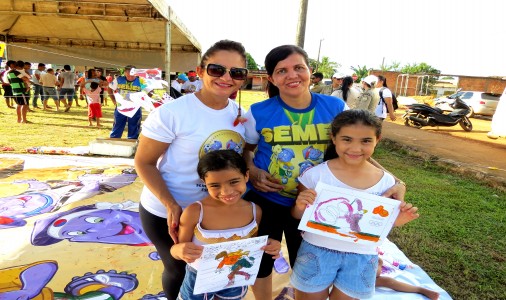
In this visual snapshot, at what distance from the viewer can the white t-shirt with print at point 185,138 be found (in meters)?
1.55

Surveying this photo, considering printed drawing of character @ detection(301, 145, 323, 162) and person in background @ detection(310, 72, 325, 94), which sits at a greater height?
person in background @ detection(310, 72, 325, 94)

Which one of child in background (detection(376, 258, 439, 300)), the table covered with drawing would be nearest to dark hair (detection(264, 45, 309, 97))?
the table covered with drawing

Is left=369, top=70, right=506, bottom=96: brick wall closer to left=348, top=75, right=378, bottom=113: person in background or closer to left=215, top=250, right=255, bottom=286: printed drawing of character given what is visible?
left=348, top=75, right=378, bottom=113: person in background

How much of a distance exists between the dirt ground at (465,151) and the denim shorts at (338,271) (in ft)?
15.8

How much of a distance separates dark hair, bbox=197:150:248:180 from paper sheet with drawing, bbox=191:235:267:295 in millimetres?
333

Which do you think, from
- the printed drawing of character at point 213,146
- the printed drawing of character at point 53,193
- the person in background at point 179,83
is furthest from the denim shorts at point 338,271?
the person in background at point 179,83

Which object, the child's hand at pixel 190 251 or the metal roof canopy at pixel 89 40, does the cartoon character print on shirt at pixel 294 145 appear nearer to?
the child's hand at pixel 190 251

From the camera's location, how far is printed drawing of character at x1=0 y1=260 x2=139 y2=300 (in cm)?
223

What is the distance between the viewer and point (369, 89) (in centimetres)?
624

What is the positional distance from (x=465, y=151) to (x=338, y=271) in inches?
307

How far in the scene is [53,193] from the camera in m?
3.97

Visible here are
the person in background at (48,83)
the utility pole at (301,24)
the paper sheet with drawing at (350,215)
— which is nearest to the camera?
the paper sheet with drawing at (350,215)

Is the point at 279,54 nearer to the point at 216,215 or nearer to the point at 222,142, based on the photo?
the point at 222,142

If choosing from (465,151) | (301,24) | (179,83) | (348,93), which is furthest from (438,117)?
(179,83)
